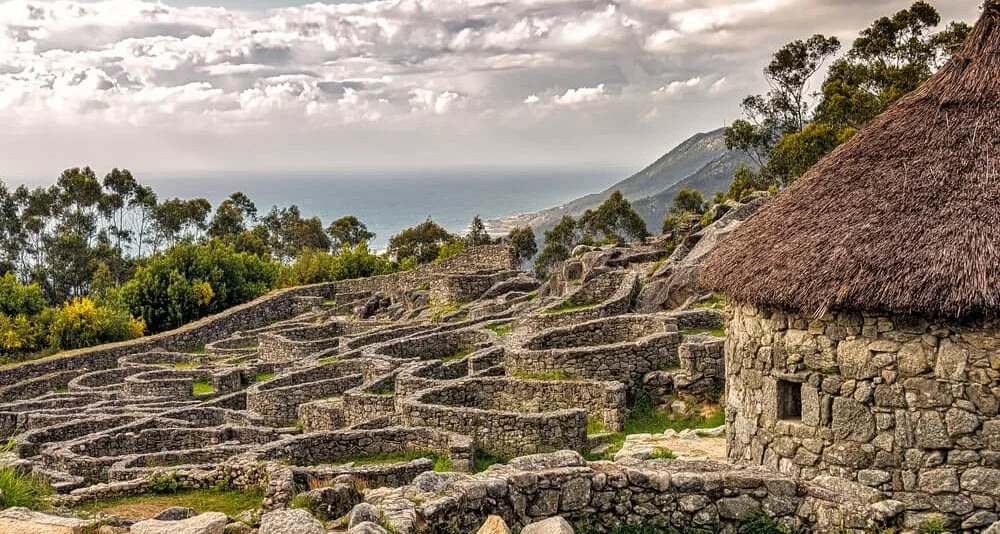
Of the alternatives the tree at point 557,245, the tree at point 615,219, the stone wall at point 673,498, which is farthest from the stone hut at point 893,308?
the tree at point 557,245

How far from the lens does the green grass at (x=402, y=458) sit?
684 inches

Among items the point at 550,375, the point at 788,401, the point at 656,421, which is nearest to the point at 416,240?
the point at 550,375

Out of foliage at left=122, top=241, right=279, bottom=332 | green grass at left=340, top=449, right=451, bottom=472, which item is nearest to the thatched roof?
green grass at left=340, top=449, right=451, bottom=472

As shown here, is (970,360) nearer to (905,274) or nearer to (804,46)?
(905,274)

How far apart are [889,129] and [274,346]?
26521 millimetres

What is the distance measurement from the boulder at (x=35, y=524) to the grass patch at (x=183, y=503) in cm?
459

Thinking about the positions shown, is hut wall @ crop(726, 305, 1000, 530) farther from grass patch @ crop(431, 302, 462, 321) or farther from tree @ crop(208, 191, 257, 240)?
tree @ crop(208, 191, 257, 240)

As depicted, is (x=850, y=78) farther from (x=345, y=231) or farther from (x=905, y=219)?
(x=345, y=231)

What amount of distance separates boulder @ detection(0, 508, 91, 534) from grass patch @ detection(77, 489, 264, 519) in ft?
15.1

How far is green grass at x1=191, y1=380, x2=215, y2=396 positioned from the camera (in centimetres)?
3192

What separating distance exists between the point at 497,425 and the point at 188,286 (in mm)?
43608

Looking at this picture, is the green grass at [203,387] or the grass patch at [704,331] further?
the green grass at [203,387]

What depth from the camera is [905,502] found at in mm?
11805

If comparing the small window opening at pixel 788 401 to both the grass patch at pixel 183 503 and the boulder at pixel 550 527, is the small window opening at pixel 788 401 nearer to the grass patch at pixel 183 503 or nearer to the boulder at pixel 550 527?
the boulder at pixel 550 527
